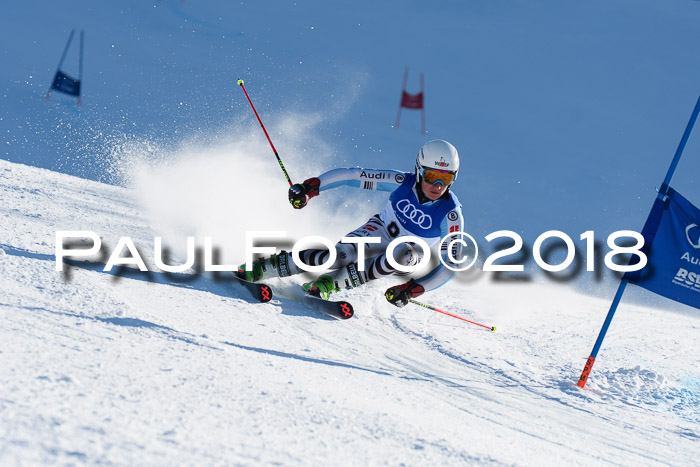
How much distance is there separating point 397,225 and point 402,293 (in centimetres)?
66

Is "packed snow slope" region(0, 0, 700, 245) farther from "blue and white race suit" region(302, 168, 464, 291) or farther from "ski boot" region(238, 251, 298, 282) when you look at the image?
"ski boot" region(238, 251, 298, 282)

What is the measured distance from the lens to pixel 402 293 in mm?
4613

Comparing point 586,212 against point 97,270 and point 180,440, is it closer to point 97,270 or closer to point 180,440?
point 97,270

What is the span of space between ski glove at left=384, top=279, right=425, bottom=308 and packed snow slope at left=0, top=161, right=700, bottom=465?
0.27 meters

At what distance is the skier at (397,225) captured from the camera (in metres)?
4.71

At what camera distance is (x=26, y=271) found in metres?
3.51

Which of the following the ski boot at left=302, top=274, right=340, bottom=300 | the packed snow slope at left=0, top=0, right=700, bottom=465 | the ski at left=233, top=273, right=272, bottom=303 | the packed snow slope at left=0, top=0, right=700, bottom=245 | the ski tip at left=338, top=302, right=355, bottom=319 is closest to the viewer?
the packed snow slope at left=0, top=0, right=700, bottom=465

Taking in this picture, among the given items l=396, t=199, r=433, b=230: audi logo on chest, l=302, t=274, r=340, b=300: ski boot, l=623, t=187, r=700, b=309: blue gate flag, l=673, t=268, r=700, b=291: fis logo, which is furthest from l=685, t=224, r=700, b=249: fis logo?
l=302, t=274, r=340, b=300: ski boot

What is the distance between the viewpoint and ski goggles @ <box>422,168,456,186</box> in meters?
4.75

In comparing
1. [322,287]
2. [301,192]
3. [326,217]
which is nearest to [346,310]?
[322,287]

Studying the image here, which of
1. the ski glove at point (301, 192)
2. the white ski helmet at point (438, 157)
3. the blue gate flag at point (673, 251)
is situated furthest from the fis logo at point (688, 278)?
the ski glove at point (301, 192)

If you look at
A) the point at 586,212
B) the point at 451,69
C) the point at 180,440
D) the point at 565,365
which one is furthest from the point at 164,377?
the point at 451,69

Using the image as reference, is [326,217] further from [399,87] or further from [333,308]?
[399,87]

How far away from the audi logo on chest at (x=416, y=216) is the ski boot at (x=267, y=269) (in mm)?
1002
